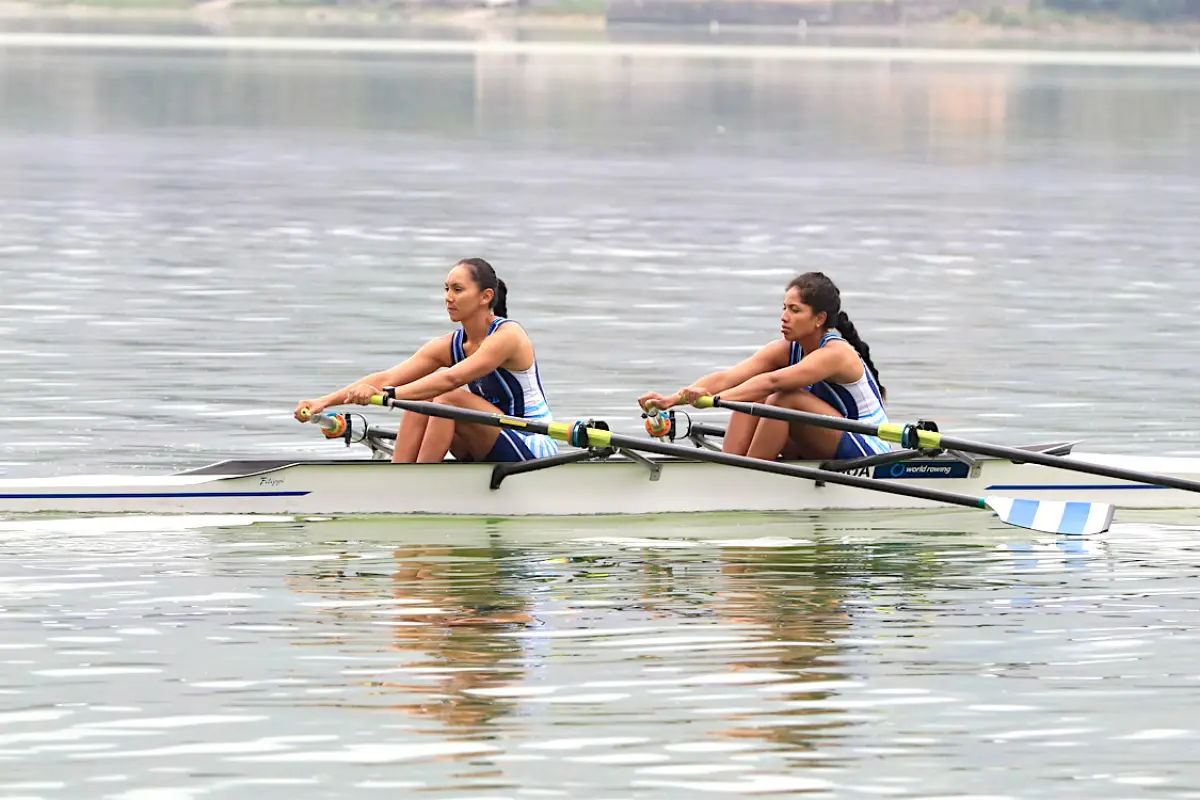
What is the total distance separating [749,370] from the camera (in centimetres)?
1367

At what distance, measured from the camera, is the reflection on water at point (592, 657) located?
915cm

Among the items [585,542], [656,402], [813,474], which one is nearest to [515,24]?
[656,402]

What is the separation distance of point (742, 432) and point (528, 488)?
1.24 meters

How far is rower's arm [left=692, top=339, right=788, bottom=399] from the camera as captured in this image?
1362 cm

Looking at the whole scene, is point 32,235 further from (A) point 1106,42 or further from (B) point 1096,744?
(A) point 1106,42

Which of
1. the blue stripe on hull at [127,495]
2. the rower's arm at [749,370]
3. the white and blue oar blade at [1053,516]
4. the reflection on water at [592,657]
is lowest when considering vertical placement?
the reflection on water at [592,657]

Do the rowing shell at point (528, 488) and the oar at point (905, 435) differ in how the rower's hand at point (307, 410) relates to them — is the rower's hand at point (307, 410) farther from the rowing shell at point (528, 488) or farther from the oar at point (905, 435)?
the oar at point (905, 435)

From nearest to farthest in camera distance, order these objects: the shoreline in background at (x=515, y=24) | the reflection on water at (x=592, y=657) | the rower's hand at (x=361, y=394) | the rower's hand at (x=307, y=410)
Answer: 1. the reflection on water at (x=592, y=657)
2. the rower's hand at (x=307, y=410)
3. the rower's hand at (x=361, y=394)
4. the shoreline in background at (x=515, y=24)

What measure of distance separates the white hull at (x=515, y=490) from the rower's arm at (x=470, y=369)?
1.36 feet

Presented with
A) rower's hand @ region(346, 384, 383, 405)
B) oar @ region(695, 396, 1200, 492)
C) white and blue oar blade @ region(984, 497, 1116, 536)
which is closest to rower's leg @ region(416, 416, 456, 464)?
rower's hand @ region(346, 384, 383, 405)

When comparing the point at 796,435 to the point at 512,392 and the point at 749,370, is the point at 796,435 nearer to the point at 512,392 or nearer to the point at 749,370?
the point at 749,370

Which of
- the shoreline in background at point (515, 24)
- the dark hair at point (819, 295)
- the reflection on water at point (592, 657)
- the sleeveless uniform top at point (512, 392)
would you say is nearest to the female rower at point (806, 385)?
the dark hair at point (819, 295)

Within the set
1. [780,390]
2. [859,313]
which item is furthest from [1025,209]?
[780,390]

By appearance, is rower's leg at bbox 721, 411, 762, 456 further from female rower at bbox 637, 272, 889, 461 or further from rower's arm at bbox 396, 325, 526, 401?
rower's arm at bbox 396, 325, 526, 401
